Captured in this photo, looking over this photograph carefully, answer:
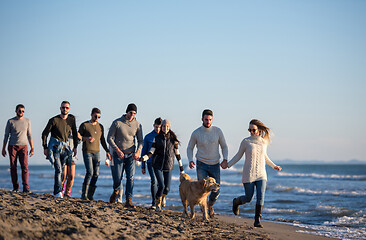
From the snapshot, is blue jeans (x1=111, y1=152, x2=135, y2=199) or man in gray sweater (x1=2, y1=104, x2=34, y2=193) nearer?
blue jeans (x1=111, y1=152, x2=135, y2=199)

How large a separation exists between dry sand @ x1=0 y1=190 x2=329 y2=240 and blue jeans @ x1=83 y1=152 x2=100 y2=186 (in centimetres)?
138

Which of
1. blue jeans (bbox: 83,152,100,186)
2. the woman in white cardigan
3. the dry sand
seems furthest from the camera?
blue jeans (bbox: 83,152,100,186)

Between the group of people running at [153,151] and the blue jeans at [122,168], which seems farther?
the blue jeans at [122,168]

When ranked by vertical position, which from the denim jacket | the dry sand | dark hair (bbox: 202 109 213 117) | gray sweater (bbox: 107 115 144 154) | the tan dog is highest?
dark hair (bbox: 202 109 213 117)

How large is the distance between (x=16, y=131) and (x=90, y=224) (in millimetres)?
4659

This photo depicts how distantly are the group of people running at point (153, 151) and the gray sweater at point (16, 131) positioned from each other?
1380 millimetres

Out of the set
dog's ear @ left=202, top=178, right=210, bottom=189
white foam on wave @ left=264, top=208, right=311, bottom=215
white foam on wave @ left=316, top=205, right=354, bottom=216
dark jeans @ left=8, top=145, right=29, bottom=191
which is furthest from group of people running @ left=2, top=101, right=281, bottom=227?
white foam on wave @ left=316, top=205, right=354, bottom=216

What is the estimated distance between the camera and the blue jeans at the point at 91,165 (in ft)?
29.0

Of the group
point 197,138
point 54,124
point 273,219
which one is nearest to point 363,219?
point 273,219

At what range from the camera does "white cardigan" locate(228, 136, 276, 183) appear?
7.81 metres

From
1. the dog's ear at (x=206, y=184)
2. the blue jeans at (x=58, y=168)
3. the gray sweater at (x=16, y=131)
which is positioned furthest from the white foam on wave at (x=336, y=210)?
the gray sweater at (x=16, y=131)

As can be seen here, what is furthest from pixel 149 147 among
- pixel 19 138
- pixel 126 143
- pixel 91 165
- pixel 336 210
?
pixel 336 210

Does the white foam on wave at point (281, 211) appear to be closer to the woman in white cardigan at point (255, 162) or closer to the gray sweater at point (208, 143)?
the woman in white cardigan at point (255, 162)

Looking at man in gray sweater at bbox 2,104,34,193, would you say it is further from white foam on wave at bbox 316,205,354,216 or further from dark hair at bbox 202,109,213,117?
white foam on wave at bbox 316,205,354,216
